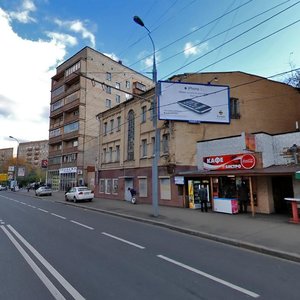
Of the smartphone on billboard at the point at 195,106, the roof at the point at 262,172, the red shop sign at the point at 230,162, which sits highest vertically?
the smartphone on billboard at the point at 195,106

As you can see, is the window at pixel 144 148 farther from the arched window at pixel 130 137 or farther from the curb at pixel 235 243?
the curb at pixel 235 243

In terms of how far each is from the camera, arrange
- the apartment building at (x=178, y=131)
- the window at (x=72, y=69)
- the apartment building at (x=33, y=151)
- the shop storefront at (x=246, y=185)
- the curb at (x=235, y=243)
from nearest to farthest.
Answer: the curb at (x=235, y=243), the shop storefront at (x=246, y=185), the apartment building at (x=178, y=131), the window at (x=72, y=69), the apartment building at (x=33, y=151)

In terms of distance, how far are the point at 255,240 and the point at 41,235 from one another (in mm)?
7515

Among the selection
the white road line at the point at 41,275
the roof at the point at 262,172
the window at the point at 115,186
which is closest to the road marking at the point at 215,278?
the white road line at the point at 41,275

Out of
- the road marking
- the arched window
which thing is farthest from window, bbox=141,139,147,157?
the road marking

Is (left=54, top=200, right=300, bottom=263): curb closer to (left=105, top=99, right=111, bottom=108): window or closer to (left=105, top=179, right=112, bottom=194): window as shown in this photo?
(left=105, top=179, right=112, bottom=194): window

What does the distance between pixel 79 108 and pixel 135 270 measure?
49.4 meters

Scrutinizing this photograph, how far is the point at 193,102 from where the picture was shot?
24406mm

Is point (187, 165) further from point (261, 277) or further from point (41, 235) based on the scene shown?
point (261, 277)

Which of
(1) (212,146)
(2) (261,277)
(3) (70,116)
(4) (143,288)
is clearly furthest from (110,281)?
(3) (70,116)

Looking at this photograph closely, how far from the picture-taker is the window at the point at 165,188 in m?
23.3

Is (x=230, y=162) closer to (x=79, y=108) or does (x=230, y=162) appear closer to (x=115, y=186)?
(x=115, y=186)

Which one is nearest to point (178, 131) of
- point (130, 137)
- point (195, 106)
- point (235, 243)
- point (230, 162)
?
point (195, 106)

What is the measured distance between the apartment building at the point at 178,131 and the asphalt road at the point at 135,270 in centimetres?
1123
